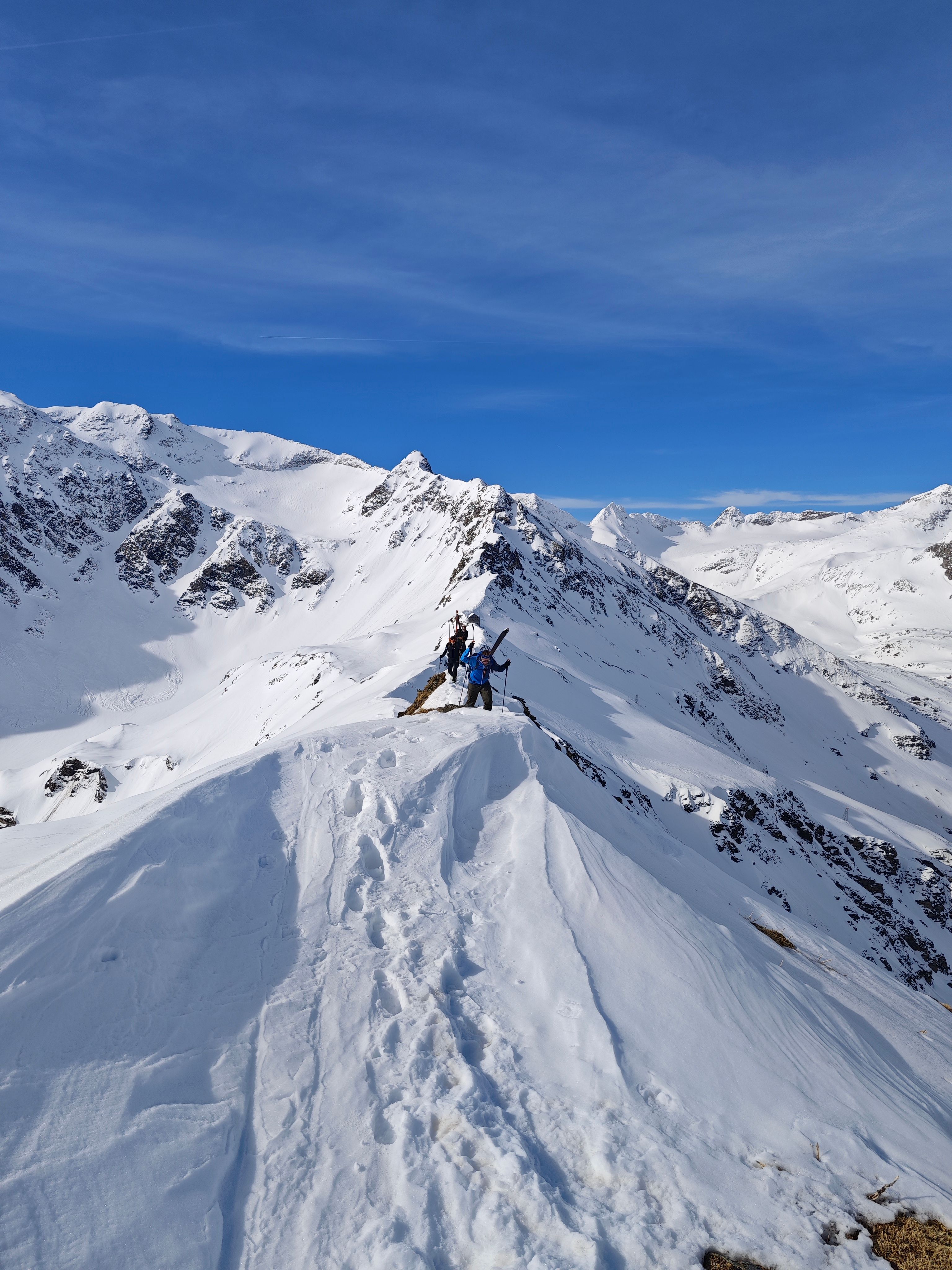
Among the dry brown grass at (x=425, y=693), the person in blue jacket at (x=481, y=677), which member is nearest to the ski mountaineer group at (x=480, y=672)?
the person in blue jacket at (x=481, y=677)

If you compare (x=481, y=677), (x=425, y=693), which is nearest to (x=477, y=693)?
(x=481, y=677)

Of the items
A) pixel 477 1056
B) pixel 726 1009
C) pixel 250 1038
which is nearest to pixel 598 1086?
pixel 477 1056

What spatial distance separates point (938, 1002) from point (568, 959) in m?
10.8

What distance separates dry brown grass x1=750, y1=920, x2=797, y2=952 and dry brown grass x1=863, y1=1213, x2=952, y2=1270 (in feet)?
19.3

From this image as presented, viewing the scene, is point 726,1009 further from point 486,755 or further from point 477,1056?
point 486,755

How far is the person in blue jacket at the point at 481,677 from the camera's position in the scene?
1652 centimetres

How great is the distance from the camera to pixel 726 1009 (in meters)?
7.16

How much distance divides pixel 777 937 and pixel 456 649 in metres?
10.7

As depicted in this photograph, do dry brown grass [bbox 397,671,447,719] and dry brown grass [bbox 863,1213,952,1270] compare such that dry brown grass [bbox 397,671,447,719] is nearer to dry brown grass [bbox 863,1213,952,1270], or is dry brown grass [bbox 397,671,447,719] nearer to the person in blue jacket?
the person in blue jacket

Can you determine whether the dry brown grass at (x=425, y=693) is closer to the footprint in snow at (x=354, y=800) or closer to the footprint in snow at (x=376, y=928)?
the footprint in snow at (x=354, y=800)

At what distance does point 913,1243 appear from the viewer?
16.0ft

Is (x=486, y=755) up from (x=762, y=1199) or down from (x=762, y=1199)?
up

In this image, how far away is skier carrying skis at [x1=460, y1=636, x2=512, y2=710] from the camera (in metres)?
16.5

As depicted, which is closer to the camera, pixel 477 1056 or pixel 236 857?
pixel 477 1056
